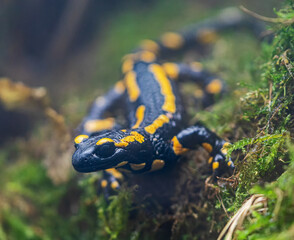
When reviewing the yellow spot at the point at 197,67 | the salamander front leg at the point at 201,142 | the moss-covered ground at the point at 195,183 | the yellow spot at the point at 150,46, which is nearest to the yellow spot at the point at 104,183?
the moss-covered ground at the point at 195,183

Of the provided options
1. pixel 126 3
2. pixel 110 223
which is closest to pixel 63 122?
→ pixel 110 223

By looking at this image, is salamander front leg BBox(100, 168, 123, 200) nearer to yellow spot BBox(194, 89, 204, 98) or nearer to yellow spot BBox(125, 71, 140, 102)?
yellow spot BBox(125, 71, 140, 102)

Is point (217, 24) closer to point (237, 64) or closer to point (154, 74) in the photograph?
point (237, 64)

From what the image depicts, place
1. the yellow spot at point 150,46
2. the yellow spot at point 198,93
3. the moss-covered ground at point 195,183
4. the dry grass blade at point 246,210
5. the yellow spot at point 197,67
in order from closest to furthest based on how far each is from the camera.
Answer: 1. the dry grass blade at point 246,210
2. the moss-covered ground at point 195,183
3. the yellow spot at point 198,93
4. the yellow spot at point 197,67
5. the yellow spot at point 150,46

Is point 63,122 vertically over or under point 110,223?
over

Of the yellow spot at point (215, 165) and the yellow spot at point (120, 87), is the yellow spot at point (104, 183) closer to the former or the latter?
the yellow spot at point (215, 165)

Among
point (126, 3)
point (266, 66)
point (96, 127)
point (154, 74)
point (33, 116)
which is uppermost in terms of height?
point (126, 3)

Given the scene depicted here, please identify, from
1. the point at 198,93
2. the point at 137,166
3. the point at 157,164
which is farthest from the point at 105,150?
the point at 198,93
